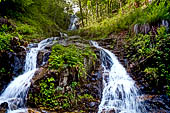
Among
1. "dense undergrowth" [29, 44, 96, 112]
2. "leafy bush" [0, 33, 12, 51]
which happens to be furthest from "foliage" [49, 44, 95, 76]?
"leafy bush" [0, 33, 12, 51]

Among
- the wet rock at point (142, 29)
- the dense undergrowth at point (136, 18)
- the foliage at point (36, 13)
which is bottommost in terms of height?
the wet rock at point (142, 29)

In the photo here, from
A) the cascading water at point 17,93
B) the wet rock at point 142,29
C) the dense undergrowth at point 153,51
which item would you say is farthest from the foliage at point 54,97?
the wet rock at point 142,29

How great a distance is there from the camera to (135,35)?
26.5 feet

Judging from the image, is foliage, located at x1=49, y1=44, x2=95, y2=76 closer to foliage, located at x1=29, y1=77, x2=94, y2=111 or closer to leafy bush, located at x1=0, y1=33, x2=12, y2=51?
foliage, located at x1=29, y1=77, x2=94, y2=111

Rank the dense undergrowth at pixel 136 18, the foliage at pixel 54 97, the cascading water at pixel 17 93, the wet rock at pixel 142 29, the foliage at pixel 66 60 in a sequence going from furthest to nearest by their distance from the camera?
1. the wet rock at pixel 142 29
2. the dense undergrowth at pixel 136 18
3. the foliage at pixel 66 60
4. the foliage at pixel 54 97
5. the cascading water at pixel 17 93

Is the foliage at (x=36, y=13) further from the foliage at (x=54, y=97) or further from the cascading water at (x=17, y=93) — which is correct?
the foliage at (x=54, y=97)

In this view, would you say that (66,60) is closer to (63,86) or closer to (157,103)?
(63,86)

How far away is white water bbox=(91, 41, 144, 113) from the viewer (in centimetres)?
476

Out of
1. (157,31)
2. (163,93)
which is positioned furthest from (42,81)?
(157,31)

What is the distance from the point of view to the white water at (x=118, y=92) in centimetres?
476

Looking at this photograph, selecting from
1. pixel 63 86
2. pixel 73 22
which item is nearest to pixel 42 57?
pixel 63 86

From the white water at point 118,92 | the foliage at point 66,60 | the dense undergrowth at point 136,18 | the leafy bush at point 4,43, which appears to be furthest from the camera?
the dense undergrowth at point 136,18

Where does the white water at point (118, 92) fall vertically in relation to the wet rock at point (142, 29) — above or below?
below

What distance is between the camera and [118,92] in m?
5.44
